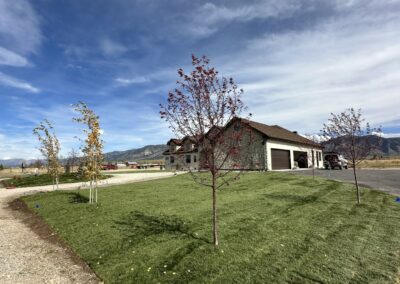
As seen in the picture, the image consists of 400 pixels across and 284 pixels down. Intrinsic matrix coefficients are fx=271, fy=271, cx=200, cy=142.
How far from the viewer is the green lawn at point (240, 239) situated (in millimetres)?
5941

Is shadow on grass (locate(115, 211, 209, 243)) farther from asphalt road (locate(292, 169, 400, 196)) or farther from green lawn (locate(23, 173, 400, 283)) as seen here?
asphalt road (locate(292, 169, 400, 196))

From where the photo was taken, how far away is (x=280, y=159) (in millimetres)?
35906

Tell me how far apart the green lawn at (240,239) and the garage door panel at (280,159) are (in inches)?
808

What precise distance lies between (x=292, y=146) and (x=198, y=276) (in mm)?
36627

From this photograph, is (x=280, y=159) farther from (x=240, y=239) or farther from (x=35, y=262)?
(x=35, y=262)

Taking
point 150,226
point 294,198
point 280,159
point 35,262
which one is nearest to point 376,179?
point 280,159

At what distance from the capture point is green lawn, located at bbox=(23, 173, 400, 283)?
594 centimetres

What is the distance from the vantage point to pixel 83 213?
1216 cm

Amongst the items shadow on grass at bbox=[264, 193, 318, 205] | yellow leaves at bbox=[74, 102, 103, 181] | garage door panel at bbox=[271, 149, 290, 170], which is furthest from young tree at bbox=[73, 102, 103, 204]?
garage door panel at bbox=[271, 149, 290, 170]

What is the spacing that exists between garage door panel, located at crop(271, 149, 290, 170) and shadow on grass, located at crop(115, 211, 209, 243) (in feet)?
84.6

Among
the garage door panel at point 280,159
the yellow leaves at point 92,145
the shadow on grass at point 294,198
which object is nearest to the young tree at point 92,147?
the yellow leaves at point 92,145

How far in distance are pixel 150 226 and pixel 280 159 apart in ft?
96.2

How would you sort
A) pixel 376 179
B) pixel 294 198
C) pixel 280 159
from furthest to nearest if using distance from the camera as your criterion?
pixel 280 159
pixel 376 179
pixel 294 198

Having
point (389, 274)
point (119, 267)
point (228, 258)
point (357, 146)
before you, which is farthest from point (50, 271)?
point (357, 146)
